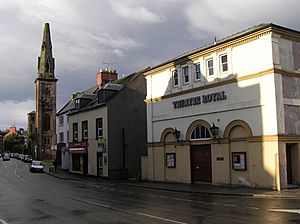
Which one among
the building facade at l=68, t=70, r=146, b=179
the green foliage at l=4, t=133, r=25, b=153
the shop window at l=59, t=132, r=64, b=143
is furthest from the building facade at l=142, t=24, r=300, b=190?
the green foliage at l=4, t=133, r=25, b=153

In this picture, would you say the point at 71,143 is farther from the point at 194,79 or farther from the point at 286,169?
the point at 286,169

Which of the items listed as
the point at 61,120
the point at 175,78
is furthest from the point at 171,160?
the point at 61,120

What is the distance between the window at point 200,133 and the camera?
27656 millimetres

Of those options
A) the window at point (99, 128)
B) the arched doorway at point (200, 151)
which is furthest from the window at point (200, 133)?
the window at point (99, 128)

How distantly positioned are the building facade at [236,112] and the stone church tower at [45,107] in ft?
251

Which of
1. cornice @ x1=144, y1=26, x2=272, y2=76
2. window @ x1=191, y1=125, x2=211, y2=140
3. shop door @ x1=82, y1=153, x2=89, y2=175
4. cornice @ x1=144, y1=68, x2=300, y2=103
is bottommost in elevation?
shop door @ x1=82, y1=153, x2=89, y2=175

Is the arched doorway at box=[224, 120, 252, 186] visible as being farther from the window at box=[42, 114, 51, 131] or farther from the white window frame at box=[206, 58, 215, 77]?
the window at box=[42, 114, 51, 131]

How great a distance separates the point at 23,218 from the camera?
13.7 m

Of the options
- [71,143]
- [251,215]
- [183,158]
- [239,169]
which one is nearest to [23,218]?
[251,215]

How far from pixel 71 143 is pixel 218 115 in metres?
24.5

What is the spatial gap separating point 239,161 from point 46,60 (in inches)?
3637

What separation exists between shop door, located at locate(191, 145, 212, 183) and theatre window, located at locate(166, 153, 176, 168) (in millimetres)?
1957

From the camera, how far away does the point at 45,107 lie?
106625 millimetres

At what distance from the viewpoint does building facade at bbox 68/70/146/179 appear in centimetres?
3878
